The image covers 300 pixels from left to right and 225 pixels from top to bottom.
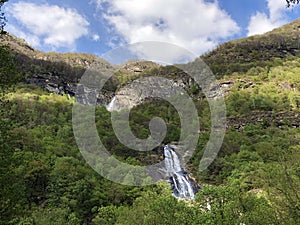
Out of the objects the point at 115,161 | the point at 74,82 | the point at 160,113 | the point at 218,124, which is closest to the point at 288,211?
the point at 115,161

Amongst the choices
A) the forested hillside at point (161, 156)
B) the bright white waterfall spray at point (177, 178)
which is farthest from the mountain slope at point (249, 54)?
the bright white waterfall spray at point (177, 178)

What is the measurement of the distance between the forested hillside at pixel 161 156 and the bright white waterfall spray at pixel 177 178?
255cm

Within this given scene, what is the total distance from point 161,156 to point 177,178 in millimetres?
9517

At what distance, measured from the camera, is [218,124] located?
81875 mm

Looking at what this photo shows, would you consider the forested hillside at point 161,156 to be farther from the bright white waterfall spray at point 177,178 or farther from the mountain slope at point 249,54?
the bright white waterfall spray at point 177,178

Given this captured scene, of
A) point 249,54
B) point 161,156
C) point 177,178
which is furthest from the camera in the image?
point 249,54

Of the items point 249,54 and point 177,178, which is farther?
point 249,54

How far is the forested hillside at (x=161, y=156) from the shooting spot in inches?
616

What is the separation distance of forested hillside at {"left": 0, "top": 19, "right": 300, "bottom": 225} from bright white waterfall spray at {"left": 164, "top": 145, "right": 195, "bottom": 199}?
8.37 feet

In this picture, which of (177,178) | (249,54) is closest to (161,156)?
(177,178)

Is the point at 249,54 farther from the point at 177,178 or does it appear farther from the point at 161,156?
the point at 177,178

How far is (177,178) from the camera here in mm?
46906

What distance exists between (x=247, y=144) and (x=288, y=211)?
4843cm

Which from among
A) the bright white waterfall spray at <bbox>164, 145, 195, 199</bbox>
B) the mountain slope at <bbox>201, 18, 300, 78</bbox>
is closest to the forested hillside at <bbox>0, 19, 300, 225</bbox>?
the mountain slope at <bbox>201, 18, 300, 78</bbox>
